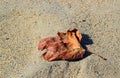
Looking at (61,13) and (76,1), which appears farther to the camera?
(76,1)

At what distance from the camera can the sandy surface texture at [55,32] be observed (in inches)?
101

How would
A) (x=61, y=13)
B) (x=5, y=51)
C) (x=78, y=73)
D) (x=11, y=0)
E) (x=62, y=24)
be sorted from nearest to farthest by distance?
(x=78, y=73) < (x=5, y=51) < (x=62, y=24) < (x=61, y=13) < (x=11, y=0)

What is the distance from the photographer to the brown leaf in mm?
2562

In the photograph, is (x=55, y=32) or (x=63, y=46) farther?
(x=55, y=32)

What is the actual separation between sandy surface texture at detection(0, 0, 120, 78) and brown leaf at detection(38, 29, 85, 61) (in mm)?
49

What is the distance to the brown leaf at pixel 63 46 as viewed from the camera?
2562mm

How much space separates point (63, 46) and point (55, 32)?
11.4 inches

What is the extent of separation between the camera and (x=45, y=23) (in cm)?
299

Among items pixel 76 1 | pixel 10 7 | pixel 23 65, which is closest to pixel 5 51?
pixel 23 65

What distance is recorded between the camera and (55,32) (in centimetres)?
286

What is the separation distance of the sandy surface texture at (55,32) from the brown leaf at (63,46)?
49 mm

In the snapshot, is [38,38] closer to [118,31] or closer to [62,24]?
[62,24]

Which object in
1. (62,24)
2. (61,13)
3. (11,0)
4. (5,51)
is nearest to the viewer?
(5,51)

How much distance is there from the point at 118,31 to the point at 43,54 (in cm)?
76
